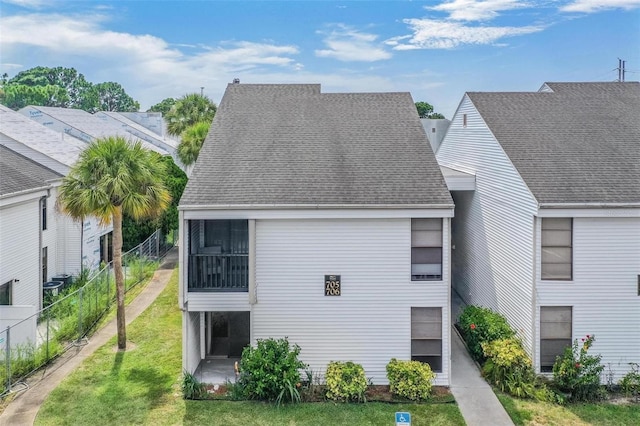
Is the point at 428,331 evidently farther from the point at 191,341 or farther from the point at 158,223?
the point at 158,223

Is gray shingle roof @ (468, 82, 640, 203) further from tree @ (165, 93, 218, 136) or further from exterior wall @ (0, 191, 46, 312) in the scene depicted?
tree @ (165, 93, 218, 136)

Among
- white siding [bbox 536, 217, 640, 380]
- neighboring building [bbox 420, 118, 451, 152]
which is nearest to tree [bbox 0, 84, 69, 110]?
neighboring building [bbox 420, 118, 451, 152]

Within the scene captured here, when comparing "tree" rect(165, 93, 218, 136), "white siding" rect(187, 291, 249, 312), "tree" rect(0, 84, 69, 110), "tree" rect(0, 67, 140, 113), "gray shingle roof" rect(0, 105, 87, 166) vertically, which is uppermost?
"tree" rect(0, 67, 140, 113)

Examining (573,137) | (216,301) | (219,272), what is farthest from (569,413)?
(219,272)

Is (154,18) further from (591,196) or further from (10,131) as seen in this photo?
(591,196)

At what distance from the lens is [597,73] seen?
22281 millimetres

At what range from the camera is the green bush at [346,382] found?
430 inches

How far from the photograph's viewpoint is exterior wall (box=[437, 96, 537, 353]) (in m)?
12.4

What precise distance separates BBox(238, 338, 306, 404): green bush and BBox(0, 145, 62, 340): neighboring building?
6.30 meters

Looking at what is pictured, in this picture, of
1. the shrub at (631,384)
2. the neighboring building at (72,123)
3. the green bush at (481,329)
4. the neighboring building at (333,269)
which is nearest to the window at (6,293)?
the neighboring building at (333,269)

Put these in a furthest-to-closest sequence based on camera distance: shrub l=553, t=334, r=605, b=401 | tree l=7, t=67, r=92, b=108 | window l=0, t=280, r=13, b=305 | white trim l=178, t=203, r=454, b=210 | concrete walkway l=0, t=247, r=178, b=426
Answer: tree l=7, t=67, r=92, b=108 → window l=0, t=280, r=13, b=305 → white trim l=178, t=203, r=454, b=210 → shrub l=553, t=334, r=605, b=401 → concrete walkway l=0, t=247, r=178, b=426

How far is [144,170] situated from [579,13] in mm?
18123

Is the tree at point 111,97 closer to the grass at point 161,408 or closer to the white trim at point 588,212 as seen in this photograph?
the grass at point 161,408

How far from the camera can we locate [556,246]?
11.9 m
